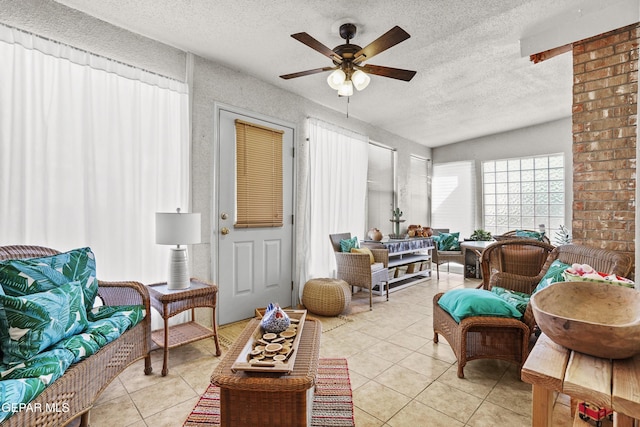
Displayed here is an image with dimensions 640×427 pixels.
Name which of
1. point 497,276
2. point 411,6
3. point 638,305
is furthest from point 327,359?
point 411,6

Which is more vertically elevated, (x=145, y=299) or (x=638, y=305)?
(x=638, y=305)

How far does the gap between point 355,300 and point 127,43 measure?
3.74 m

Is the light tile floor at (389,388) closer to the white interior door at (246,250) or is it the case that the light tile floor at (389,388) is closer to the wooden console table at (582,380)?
the white interior door at (246,250)

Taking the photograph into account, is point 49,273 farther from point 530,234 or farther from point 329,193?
point 530,234

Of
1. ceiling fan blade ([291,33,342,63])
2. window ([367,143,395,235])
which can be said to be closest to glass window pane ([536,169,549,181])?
window ([367,143,395,235])

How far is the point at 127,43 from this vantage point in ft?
8.52

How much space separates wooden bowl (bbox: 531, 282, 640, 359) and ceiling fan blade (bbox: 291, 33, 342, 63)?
1871mm

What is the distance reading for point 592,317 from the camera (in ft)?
3.30

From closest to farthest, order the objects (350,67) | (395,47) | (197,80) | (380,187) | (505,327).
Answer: (505,327)
(350,67)
(395,47)
(197,80)
(380,187)

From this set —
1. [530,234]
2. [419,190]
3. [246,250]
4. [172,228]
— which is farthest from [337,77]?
[419,190]

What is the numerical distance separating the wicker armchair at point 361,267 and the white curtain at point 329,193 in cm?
25

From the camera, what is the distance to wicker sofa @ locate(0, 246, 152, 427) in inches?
51.7

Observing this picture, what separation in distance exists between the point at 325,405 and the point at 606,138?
2876 mm

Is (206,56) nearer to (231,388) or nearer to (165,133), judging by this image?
(165,133)
